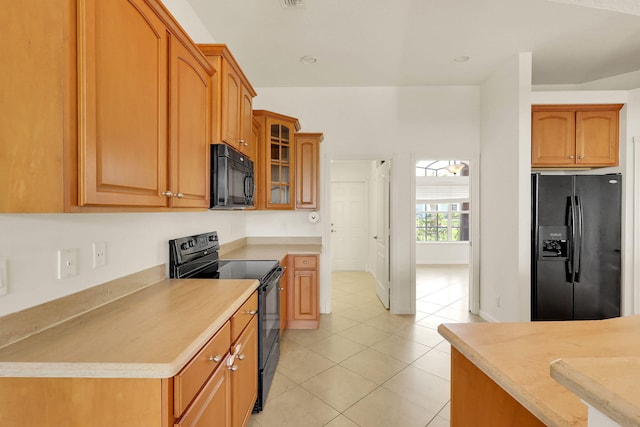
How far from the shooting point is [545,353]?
85cm

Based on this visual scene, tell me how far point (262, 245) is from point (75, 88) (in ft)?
9.59

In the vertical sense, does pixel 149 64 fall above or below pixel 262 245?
above

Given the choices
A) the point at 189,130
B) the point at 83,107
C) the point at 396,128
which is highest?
the point at 396,128

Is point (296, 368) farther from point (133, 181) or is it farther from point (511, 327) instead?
point (133, 181)

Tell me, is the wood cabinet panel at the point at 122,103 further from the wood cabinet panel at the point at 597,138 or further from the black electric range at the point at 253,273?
the wood cabinet panel at the point at 597,138

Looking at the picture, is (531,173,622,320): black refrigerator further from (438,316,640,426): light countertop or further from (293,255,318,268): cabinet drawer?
(293,255,318,268): cabinet drawer

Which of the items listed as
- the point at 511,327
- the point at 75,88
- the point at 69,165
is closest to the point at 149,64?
the point at 75,88

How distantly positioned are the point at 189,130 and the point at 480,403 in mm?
1719

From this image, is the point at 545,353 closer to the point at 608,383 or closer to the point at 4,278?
the point at 608,383

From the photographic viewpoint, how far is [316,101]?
3.73 meters

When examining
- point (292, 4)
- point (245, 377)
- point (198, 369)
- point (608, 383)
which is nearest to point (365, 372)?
point (245, 377)

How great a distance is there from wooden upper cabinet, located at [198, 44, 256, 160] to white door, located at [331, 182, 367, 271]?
3.98m

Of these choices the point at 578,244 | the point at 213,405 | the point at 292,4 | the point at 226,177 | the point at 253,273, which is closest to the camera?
the point at 213,405

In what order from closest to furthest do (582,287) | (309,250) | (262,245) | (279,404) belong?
1. (279,404)
2. (582,287)
3. (309,250)
4. (262,245)
